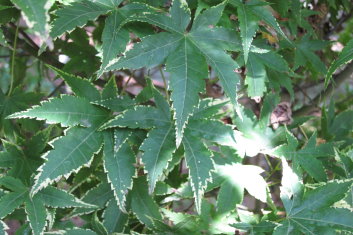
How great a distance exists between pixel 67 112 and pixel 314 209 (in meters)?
0.59

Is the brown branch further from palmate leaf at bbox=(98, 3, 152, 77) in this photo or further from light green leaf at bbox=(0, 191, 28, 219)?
light green leaf at bbox=(0, 191, 28, 219)

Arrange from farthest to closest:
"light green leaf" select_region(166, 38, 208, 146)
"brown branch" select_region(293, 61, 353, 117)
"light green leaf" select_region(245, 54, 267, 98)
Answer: "brown branch" select_region(293, 61, 353, 117), "light green leaf" select_region(245, 54, 267, 98), "light green leaf" select_region(166, 38, 208, 146)

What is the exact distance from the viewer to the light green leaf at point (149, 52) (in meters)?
0.99

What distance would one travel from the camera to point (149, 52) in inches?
39.7

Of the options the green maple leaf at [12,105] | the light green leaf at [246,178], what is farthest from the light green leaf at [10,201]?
the light green leaf at [246,178]

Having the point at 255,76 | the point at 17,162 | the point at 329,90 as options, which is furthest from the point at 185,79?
the point at 329,90

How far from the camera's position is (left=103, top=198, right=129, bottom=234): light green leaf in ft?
3.95

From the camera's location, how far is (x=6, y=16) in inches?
44.7

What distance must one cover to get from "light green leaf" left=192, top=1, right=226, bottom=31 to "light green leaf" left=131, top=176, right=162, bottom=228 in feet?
1.39

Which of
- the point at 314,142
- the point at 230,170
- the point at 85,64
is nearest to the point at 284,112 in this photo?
the point at 314,142

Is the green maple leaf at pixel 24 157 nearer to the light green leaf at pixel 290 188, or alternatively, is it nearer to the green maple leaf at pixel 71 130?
the green maple leaf at pixel 71 130

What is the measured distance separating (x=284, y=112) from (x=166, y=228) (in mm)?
513

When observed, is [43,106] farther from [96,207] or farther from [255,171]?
[255,171]

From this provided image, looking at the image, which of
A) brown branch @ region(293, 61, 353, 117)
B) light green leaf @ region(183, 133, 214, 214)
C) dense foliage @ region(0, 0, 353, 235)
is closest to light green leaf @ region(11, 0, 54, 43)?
dense foliage @ region(0, 0, 353, 235)
